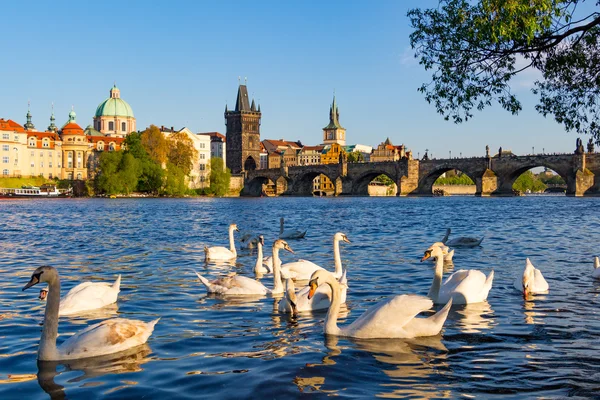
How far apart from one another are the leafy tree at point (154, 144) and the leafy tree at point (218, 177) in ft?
50.4

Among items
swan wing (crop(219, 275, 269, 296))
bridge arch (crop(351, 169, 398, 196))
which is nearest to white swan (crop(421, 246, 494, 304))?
swan wing (crop(219, 275, 269, 296))

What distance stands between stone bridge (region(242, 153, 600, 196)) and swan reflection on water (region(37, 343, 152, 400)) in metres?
88.6

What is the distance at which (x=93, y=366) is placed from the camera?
638 cm

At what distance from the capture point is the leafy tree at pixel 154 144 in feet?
325

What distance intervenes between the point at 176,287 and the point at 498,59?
22.4ft

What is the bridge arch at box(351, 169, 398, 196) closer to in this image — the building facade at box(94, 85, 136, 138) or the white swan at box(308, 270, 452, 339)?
the building facade at box(94, 85, 136, 138)

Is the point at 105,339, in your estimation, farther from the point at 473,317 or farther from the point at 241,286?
the point at 473,317

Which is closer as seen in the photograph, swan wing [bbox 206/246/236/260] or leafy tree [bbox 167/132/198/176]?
swan wing [bbox 206/246/236/260]

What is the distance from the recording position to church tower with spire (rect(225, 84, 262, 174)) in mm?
159125

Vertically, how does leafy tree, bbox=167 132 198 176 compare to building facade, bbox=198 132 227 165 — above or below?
below

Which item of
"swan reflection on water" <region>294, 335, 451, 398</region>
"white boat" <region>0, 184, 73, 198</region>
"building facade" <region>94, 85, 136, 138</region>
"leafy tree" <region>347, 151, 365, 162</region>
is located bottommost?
"swan reflection on water" <region>294, 335, 451, 398</region>

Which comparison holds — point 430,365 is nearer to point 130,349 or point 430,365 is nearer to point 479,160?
point 130,349

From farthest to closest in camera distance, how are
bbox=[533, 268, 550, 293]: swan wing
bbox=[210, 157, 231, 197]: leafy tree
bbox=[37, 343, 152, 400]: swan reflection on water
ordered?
bbox=[210, 157, 231, 197]: leafy tree → bbox=[533, 268, 550, 293]: swan wing → bbox=[37, 343, 152, 400]: swan reflection on water

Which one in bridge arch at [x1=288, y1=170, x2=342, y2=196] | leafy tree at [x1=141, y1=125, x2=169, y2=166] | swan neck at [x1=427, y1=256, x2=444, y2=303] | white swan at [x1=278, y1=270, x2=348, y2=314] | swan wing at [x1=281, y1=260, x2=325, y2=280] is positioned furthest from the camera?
bridge arch at [x1=288, y1=170, x2=342, y2=196]
